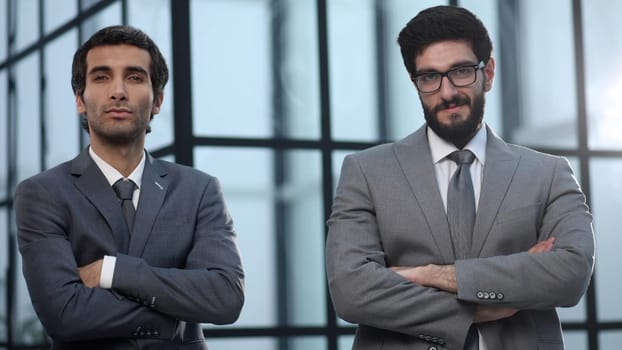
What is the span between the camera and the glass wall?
552 cm

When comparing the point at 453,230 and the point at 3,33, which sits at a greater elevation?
the point at 3,33

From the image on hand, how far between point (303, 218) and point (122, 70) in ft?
8.51

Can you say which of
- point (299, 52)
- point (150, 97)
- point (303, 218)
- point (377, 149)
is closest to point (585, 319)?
point (303, 218)

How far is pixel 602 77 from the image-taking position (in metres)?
6.68

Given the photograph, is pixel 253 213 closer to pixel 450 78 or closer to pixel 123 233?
pixel 123 233

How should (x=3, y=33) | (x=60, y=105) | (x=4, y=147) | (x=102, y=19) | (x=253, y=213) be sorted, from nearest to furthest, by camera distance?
(x=253, y=213)
(x=102, y=19)
(x=60, y=105)
(x=4, y=147)
(x=3, y=33)

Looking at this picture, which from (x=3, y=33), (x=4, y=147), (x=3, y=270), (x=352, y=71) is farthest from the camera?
(x=3, y=33)

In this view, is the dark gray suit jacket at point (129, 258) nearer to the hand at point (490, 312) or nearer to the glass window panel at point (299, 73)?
the hand at point (490, 312)

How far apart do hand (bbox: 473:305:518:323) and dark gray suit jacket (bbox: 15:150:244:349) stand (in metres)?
0.73

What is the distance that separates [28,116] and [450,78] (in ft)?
16.3

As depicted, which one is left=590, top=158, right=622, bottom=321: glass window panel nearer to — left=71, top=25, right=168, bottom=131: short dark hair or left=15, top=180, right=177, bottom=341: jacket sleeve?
left=71, top=25, right=168, bottom=131: short dark hair

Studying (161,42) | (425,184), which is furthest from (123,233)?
(161,42)

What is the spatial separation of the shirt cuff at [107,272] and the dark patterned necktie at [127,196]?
0.45 ft

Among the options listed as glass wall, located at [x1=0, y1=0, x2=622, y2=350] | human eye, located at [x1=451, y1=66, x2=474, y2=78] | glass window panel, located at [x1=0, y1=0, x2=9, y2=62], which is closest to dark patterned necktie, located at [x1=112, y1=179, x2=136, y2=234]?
human eye, located at [x1=451, y1=66, x2=474, y2=78]
